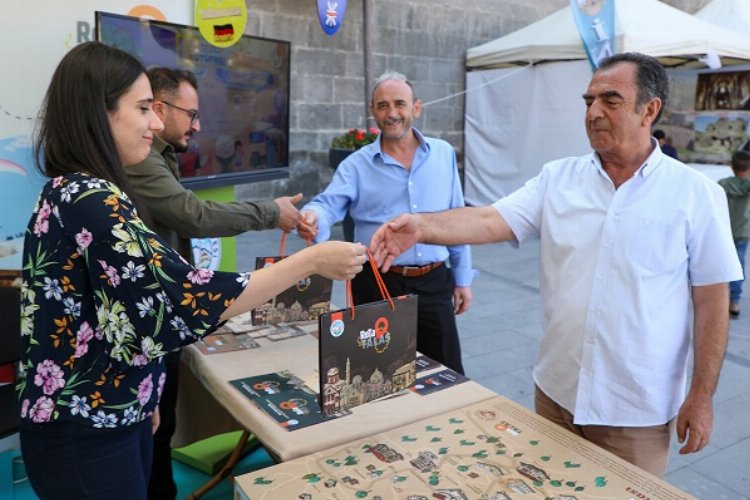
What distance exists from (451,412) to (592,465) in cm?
42

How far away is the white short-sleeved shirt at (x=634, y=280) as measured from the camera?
1697 mm

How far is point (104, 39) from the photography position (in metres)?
2.90

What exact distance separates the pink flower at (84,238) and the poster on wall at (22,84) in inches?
64.1

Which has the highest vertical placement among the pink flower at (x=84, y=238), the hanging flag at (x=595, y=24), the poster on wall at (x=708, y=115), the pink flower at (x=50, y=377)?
the hanging flag at (x=595, y=24)

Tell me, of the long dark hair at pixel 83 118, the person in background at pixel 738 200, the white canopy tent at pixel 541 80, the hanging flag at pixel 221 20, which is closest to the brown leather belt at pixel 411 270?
the hanging flag at pixel 221 20

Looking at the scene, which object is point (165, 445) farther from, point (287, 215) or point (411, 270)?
point (411, 270)

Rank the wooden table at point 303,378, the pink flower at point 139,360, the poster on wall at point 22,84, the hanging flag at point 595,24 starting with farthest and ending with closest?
the hanging flag at point 595,24, the poster on wall at point 22,84, the wooden table at point 303,378, the pink flower at point 139,360

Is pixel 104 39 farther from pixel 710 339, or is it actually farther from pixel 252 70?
pixel 710 339

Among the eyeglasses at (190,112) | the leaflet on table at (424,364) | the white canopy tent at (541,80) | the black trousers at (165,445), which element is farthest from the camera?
the white canopy tent at (541,80)

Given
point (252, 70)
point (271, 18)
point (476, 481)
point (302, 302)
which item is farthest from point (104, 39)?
point (271, 18)

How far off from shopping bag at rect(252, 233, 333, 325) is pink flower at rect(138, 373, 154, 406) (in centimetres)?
74

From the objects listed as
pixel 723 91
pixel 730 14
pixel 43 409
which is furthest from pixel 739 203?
pixel 730 14

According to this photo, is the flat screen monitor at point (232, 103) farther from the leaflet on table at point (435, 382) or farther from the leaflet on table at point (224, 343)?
the leaflet on table at point (435, 382)

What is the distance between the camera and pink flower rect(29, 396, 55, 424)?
4.59 ft
